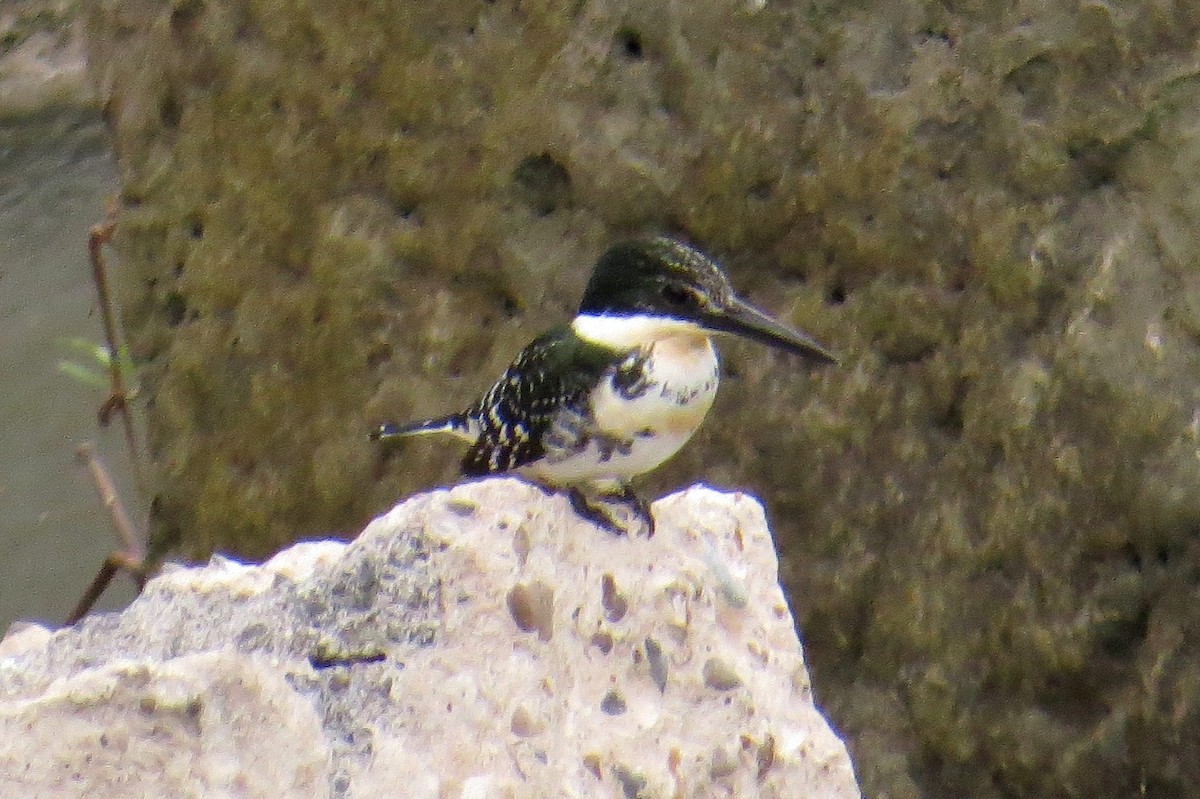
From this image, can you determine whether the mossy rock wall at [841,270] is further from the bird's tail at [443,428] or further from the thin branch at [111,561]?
the thin branch at [111,561]

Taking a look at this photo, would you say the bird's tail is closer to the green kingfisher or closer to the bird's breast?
the green kingfisher

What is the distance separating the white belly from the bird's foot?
4.4 inches

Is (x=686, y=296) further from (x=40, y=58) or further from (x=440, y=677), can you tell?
(x=40, y=58)

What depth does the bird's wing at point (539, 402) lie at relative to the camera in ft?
7.63

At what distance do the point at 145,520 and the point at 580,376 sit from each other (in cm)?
198

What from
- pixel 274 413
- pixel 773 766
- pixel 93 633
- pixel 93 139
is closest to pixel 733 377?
pixel 274 413

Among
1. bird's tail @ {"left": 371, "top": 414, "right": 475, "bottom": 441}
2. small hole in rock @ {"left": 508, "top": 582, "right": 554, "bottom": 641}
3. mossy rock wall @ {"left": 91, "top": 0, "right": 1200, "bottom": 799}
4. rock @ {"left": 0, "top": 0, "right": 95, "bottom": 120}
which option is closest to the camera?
small hole in rock @ {"left": 508, "top": 582, "right": 554, "bottom": 641}

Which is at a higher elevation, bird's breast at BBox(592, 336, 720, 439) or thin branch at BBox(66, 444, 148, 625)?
bird's breast at BBox(592, 336, 720, 439)

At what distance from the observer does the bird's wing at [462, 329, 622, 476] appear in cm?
233

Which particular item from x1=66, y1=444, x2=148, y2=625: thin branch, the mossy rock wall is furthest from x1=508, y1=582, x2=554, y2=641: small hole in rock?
the mossy rock wall

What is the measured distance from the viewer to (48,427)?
6293mm

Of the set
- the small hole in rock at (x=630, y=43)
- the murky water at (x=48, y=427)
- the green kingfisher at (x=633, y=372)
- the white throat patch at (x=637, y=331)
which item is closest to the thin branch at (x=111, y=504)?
the green kingfisher at (x=633, y=372)

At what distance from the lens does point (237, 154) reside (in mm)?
3367

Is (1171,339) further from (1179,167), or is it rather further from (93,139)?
(93,139)
